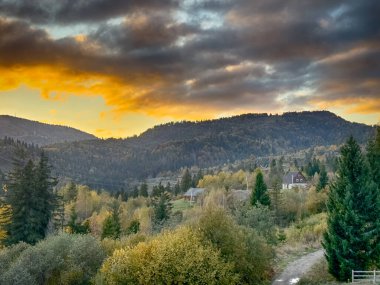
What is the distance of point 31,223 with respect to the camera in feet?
223

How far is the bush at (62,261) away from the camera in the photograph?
49.1m

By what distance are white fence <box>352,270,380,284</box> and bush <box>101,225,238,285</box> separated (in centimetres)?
1115

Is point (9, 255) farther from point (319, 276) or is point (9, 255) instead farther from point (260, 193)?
point (260, 193)

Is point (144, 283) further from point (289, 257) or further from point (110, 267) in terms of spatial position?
point (289, 257)

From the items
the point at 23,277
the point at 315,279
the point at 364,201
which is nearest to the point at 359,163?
the point at 364,201

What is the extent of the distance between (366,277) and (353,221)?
17.1ft

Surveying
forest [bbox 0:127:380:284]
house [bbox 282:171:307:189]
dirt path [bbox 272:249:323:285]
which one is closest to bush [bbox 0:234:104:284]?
forest [bbox 0:127:380:284]

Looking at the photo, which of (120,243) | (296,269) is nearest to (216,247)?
(296,269)

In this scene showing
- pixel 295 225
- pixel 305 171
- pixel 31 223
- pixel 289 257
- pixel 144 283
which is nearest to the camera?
pixel 144 283

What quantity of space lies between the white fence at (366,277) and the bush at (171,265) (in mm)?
11149

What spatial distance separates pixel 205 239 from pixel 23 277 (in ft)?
63.0

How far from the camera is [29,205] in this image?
2714 inches

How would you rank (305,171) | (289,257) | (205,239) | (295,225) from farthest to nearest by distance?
(305,171), (295,225), (289,257), (205,239)

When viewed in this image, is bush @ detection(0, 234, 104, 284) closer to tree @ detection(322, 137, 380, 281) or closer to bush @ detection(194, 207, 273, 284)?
bush @ detection(194, 207, 273, 284)
